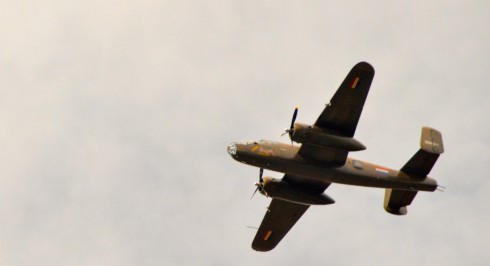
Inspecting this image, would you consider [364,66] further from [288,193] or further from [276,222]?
[276,222]

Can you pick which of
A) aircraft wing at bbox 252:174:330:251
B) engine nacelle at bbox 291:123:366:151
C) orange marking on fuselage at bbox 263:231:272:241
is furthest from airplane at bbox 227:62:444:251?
orange marking on fuselage at bbox 263:231:272:241

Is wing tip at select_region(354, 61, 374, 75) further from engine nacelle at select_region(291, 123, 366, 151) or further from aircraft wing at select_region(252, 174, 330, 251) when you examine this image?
aircraft wing at select_region(252, 174, 330, 251)

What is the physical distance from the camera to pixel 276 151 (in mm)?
46781

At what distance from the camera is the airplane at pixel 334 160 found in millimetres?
45281

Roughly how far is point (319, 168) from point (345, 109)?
13.2 ft

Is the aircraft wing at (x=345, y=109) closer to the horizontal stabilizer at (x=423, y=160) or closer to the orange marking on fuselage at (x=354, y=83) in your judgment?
the orange marking on fuselage at (x=354, y=83)

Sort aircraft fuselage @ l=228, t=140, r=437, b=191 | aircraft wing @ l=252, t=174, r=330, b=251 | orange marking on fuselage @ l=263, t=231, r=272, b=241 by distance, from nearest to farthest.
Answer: aircraft fuselage @ l=228, t=140, r=437, b=191 < aircraft wing @ l=252, t=174, r=330, b=251 < orange marking on fuselage @ l=263, t=231, r=272, b=241

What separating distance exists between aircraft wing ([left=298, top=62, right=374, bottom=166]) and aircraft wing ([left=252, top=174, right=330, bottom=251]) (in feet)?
23.6

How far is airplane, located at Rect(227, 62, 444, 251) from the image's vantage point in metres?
45.3

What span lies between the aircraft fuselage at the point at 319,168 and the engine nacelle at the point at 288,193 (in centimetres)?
227

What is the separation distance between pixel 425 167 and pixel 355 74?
7777 millimetres

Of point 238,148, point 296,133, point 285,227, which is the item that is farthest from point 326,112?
point 285,227

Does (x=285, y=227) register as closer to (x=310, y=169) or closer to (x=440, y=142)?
(x=310, y=169)

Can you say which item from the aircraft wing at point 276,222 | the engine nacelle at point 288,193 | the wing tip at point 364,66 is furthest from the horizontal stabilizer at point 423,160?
the aircraft wing at point 276,222
